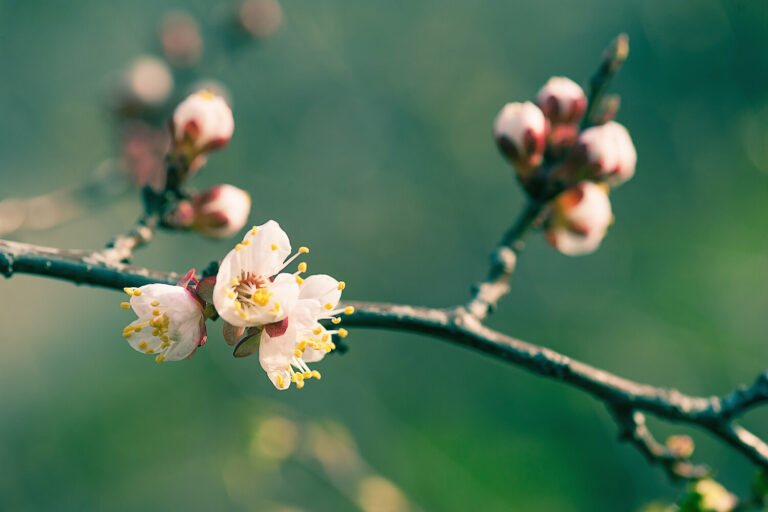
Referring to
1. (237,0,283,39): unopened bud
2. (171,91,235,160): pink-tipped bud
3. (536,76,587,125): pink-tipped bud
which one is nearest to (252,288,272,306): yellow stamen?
(171,91,235,160): pink-tipped bud

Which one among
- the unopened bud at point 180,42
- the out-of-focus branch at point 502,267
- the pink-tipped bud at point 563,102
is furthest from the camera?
A: the unopened bud at point 180,42

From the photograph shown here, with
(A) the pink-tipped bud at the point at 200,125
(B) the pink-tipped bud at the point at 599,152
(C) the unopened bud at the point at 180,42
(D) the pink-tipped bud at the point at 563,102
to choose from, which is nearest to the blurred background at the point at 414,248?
(C) the unopened bud at the point at 180,42

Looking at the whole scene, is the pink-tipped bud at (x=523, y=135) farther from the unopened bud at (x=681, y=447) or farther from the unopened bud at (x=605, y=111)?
the unopened bud at (x=681, y=447)

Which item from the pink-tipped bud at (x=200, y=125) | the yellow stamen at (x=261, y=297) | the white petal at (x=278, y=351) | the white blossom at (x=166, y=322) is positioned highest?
the pink-tipped bud at (x=200, y=125)

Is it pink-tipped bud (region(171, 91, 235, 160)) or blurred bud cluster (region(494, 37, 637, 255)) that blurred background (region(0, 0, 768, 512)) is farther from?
blurred bud cluster (region(494, 37, 637, 255))

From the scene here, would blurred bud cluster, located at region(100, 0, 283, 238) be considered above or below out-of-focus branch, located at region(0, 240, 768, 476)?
above

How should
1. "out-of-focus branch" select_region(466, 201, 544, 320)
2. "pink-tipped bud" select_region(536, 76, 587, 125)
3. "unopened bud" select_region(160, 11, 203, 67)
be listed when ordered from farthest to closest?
"unopened bud" select_region(160, 11, 203, 67), "pink-tipped bud" select_region(536, 76, 587, 125), "out-of-focus branch" select_region(466, 201, 544, 320)

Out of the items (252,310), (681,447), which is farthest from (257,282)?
(681,447)

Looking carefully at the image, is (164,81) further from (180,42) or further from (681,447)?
(681,447)

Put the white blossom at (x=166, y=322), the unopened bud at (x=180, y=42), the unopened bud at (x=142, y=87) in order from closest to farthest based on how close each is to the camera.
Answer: the white blossom at (x=166, y=322) < the unopened bud at (x=142, y=87) < the unopened bud at (x=180, y=42)
